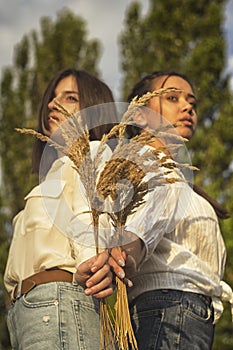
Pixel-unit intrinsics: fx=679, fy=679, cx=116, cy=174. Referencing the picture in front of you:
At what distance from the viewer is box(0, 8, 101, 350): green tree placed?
10.1 meters

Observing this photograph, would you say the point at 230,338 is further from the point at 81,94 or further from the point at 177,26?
the point at 81,94

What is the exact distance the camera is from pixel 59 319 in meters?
1.99

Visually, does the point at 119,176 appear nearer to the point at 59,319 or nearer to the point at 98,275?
the point at 98,275

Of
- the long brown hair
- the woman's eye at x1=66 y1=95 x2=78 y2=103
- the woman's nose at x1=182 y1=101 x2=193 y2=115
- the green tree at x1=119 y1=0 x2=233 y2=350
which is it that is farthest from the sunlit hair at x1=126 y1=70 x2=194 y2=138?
the green tree at x1=119 y1=0 x2=233 y2=350

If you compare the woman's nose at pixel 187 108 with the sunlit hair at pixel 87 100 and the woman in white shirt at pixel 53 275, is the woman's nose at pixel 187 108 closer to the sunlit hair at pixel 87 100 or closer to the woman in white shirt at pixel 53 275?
the sunlit hair at pixel 87 100

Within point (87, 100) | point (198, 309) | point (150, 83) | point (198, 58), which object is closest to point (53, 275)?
point (198, 309)

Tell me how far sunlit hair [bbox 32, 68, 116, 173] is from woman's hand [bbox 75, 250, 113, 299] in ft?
2.36

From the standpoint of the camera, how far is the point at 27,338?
2.03m

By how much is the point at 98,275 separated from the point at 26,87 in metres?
9.22

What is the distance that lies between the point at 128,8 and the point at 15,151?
270 centimetres

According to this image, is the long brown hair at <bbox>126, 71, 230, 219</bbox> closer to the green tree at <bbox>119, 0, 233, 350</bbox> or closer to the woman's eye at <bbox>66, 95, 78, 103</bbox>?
the woman's eye at <bbox>66, 95, 78, 103</bbox>

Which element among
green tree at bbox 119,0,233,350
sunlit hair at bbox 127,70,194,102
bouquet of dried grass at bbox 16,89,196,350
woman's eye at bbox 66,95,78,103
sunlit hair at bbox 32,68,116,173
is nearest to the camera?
bouquet of dried grass at bbox 16,89,196,350

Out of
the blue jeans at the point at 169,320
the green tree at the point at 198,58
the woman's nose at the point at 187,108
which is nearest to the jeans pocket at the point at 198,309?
the blue jeans at the point at 169,320

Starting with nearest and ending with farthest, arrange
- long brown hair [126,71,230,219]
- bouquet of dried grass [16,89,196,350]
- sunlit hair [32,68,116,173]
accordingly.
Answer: bouquet of dried grass [16,89,196,350] < sunlit hair [32,68,116,173] < long brown hair [126,71,230,219]
